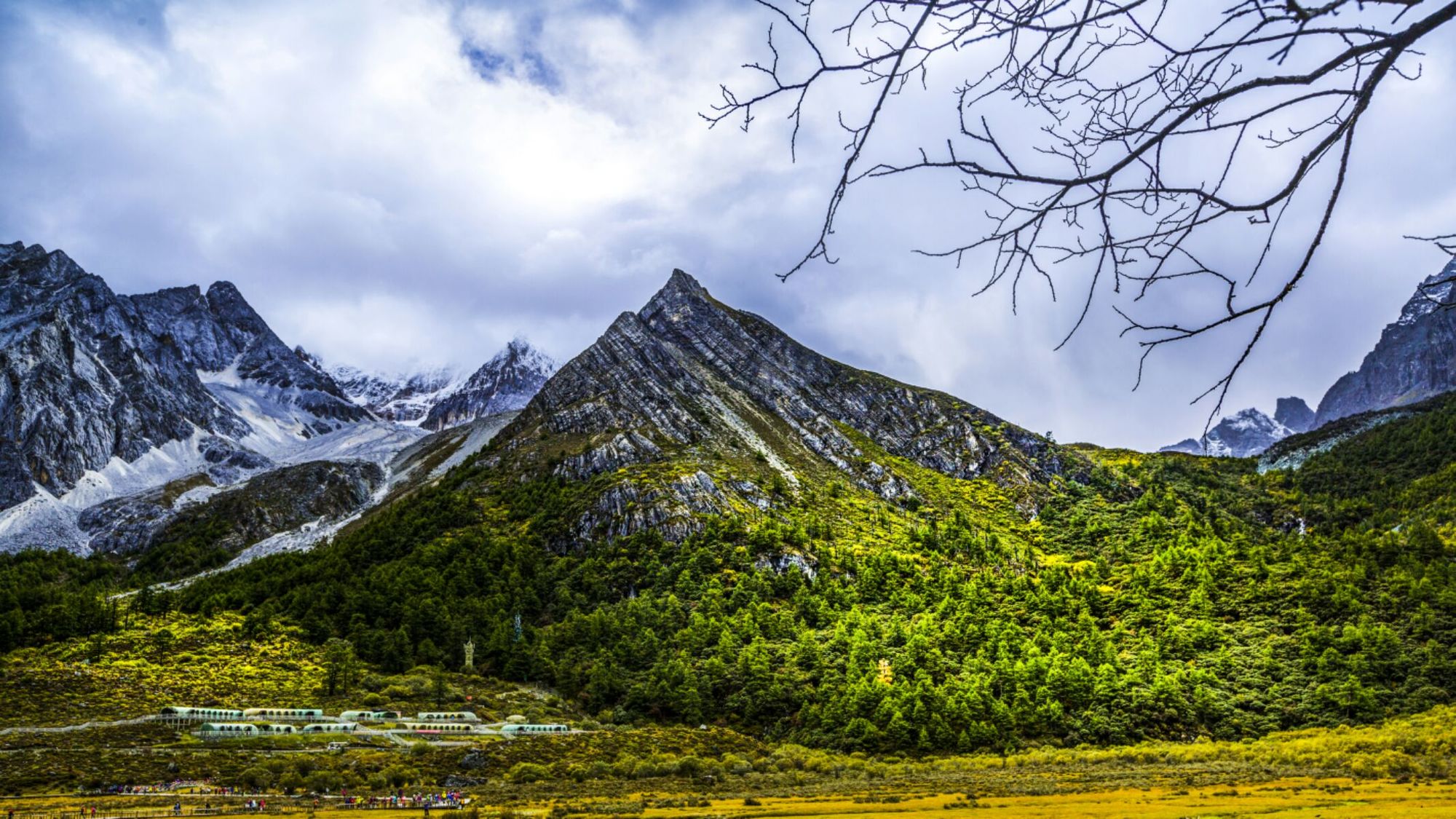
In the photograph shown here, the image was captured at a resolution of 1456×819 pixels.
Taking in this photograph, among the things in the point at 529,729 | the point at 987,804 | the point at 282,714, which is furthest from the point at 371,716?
the point at 987,804

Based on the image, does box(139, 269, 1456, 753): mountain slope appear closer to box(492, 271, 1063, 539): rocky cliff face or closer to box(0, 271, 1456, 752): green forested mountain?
box(0, 271, 1456, 752): green forested mountain

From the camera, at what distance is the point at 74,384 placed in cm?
15700

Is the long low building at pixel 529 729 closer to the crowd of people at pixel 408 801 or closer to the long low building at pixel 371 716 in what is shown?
the long low building at pixel 371 716

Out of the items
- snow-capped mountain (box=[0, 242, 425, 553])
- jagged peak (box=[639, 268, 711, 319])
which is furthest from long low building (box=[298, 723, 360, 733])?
snow-capped mountain (box=[0, 242, 425, 553])

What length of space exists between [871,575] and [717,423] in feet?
146

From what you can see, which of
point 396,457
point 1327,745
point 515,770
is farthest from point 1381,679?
point 396,457

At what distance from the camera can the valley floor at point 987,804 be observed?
18.6m

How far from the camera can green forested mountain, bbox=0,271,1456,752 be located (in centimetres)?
4675

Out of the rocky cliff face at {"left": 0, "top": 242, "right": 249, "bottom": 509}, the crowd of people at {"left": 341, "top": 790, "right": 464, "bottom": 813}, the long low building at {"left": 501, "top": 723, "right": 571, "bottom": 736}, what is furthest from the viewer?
the rocky cliff face at {"left": 0, "top": 242, "right": 249, "bottom": 509}

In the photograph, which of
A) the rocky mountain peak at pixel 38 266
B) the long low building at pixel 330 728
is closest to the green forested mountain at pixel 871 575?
the long low building at pixel 330 728

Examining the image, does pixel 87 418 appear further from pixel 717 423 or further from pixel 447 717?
pixel 447 717

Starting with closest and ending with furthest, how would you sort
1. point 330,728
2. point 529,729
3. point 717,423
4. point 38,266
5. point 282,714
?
point 330,728 < point 282,714 < point 529,729 < point 717,423 < point 38,266

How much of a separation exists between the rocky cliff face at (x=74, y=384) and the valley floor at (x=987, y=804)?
164023 millimetres

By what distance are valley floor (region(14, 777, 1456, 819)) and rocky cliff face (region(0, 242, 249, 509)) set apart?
164023mm
